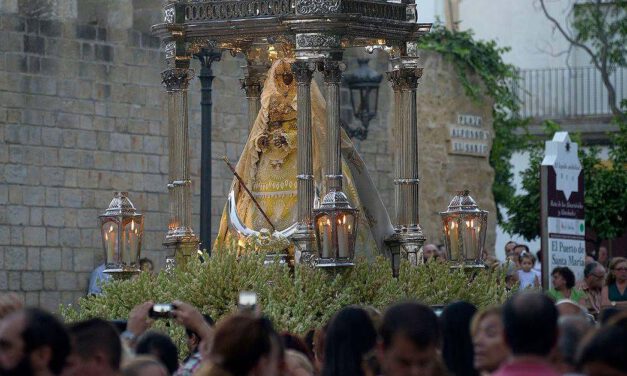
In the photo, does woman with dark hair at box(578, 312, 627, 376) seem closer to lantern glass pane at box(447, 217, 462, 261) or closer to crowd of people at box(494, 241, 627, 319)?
crowd of people at box(494, 241, 627, 319)

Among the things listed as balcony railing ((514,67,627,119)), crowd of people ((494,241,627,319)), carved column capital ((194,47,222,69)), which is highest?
balcony railing ((514,67,627,119))

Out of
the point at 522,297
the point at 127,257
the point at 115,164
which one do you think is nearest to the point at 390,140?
the point at 115,164

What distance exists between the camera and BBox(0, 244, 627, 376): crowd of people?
7.74 metres

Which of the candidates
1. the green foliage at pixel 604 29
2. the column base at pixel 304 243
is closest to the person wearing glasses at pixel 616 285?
the column base at pixel 304 243

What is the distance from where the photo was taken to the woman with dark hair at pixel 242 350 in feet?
26.4

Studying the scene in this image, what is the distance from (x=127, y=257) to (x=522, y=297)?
26.8 ft

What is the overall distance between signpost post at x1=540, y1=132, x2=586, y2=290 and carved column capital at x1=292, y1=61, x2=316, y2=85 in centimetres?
443

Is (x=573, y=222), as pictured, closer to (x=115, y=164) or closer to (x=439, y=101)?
(x=115, y=164)

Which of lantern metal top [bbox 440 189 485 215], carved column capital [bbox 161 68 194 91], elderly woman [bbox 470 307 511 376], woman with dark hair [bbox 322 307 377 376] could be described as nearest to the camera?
elderly woman [bbox 470 307 511 376]

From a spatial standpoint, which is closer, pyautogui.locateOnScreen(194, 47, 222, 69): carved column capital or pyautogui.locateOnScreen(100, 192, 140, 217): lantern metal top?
pyautogui.locateOnScreen(100, 192, 140, 217): lantern metal top

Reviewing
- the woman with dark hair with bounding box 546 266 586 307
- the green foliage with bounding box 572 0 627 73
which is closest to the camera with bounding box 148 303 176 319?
the woman with dark hair with bounding box 546 266 586 307

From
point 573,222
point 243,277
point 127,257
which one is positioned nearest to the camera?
point 243,277

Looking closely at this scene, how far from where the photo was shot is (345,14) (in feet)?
50.5

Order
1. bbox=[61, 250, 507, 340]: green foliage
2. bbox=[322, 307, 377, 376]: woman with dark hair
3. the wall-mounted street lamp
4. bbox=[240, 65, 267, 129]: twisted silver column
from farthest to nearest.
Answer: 1. the wall-mounted street lamp
2. bbox=[240, 65, 267, 129]: twisted silver column
3. bbox=[61, 250, 507, 340]: green foliage
4. bbox=[322, 307, 377, 376]: woman with dark hair
